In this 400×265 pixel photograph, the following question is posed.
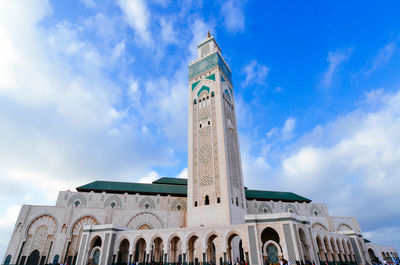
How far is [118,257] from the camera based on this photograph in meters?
17.5

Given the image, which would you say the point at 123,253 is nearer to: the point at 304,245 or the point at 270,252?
the point at 270,252

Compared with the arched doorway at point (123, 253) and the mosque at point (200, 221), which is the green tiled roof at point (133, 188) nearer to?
the mosque at point (200, 221)

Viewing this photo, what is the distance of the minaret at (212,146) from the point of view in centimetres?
1745

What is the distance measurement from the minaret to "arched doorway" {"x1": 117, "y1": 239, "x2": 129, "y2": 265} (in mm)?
5500

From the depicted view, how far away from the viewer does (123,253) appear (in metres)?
18.2

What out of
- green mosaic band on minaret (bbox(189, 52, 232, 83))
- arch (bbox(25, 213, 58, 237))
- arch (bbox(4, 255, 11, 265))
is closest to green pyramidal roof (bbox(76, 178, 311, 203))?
arch (bbox(25, 213, 58, 237))

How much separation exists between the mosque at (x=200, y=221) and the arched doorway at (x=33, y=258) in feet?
0.23

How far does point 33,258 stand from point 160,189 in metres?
11.5

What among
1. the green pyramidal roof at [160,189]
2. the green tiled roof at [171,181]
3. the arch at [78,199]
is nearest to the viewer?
the arch at [78,199]

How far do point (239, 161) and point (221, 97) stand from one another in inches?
241

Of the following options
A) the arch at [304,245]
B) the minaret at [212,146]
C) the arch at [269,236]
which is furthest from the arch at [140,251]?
the arch at [304,245]

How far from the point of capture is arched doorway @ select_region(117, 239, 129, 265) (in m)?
17.6

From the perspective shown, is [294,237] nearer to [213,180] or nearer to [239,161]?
[213,180]

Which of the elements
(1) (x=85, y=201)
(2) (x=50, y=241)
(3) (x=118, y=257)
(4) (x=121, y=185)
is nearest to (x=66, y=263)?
(2) (x=50, y=241)
